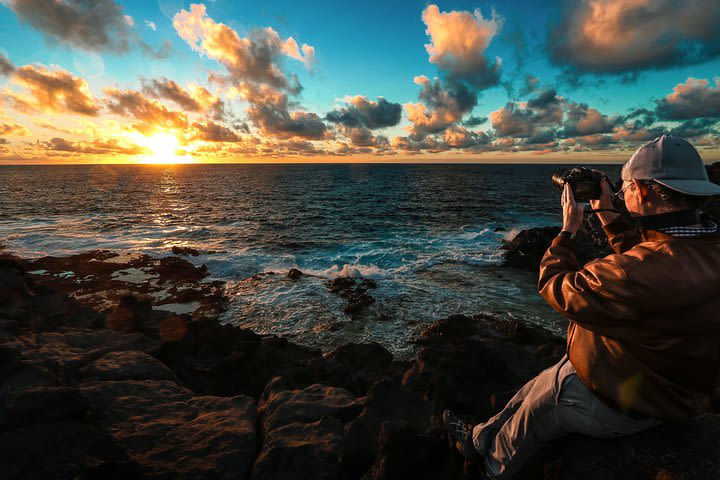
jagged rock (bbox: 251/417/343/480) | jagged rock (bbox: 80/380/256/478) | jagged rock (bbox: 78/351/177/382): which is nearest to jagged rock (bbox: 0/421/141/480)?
jagged rock (bbox: 80/380/256/478)

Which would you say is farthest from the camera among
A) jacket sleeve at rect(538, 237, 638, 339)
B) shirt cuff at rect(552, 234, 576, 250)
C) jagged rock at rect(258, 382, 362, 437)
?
jagged rock at rect(258, 382, 362, 437)

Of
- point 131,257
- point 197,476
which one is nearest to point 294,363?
point 197,476

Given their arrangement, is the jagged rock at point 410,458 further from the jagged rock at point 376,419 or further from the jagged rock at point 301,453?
the jagged rock at point 301,453

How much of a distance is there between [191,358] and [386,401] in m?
5.36

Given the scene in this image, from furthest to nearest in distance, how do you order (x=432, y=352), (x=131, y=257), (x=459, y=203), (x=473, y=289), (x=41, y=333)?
(x=459, y=203), (x=131, y=257), (x=473, y=289), (x=432, y=352), (x=41, y=333)

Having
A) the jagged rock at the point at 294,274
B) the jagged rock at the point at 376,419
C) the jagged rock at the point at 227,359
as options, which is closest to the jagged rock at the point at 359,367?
the jagged rock at the point at 227,359

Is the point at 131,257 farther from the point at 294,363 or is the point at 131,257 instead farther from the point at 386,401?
the point at 386,401

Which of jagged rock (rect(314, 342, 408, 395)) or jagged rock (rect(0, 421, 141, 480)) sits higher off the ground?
jagged rock (rect(0, 421, 141, 480))

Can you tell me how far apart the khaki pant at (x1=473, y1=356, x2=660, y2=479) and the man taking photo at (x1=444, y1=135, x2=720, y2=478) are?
11 millimetres

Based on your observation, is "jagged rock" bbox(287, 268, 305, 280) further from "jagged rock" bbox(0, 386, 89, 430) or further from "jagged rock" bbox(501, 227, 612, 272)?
"jagged rock" bbox(0, 386, 89, 430)

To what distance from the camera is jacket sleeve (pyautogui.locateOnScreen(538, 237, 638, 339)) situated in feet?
5.99

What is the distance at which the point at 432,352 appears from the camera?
764cm

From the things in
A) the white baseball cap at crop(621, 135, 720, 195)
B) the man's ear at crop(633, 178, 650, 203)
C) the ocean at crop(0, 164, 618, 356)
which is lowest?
the ocean at crop(0, 164, 618, 356)

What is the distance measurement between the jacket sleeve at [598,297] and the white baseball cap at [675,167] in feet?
1.84
